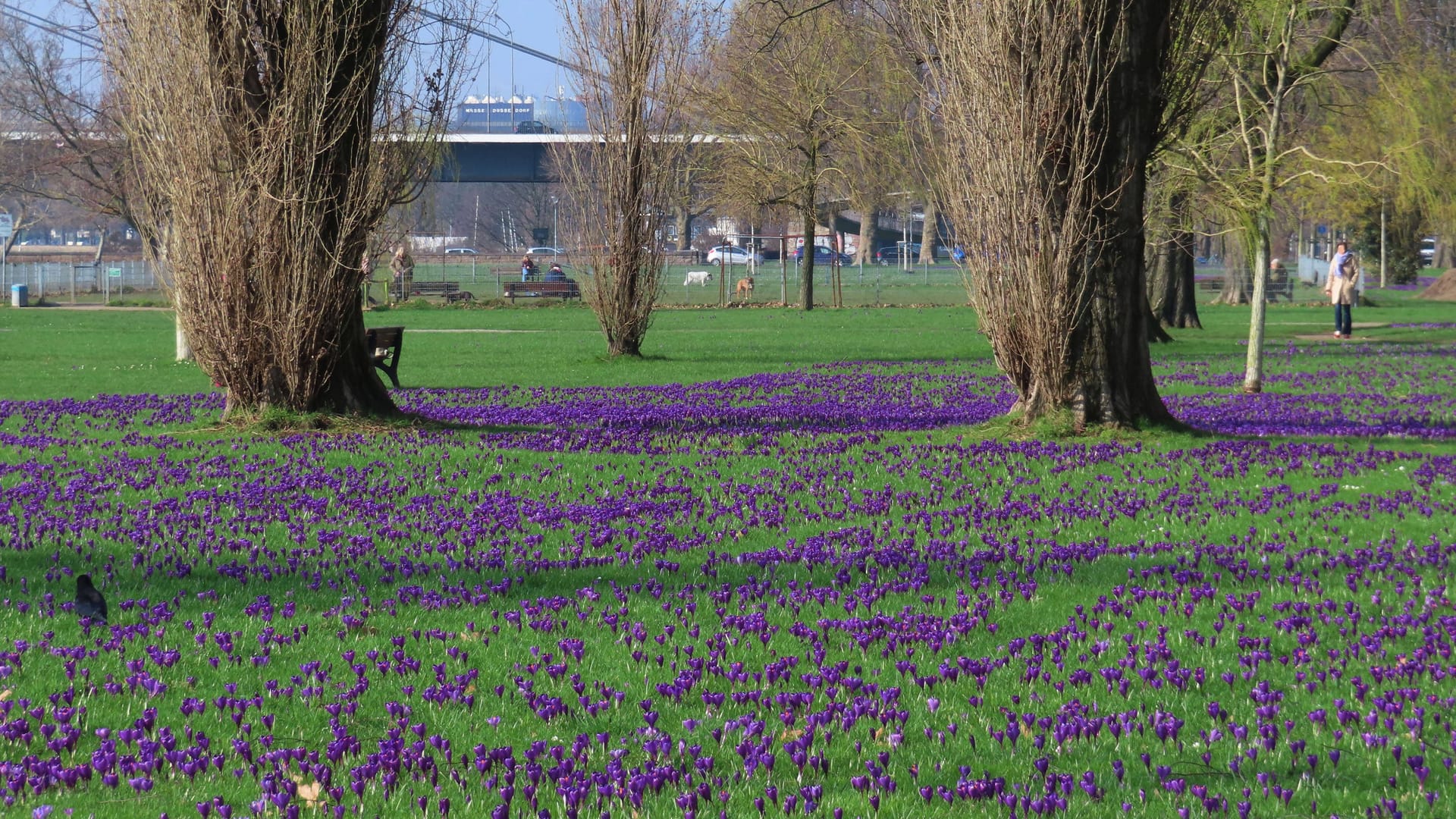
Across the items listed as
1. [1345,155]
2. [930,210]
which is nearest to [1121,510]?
[1345,155]

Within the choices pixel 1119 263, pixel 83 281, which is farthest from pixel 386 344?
pixel 83 281

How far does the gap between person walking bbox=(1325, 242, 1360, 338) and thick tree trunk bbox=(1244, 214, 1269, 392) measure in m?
12.6

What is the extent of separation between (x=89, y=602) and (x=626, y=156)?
19161 mm

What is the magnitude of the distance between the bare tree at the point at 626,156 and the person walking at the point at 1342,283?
48.9 feet

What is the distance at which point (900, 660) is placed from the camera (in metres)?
5.82

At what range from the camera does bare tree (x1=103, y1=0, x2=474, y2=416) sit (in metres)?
13.6

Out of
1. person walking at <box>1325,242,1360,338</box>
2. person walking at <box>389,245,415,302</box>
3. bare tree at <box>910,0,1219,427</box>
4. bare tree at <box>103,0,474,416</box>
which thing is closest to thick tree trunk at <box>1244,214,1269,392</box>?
bare tree at <box>910,0,1219,427</box>

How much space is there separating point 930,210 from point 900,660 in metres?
59.4

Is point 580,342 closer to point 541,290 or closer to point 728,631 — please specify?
point 541,290

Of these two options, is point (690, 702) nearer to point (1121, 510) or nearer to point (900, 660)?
point (900, 660)

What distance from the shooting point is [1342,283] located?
1211 inches

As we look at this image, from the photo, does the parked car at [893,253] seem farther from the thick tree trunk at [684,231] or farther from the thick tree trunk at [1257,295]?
the thick tree trunk at [1257,295]

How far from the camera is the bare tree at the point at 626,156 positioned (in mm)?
24297

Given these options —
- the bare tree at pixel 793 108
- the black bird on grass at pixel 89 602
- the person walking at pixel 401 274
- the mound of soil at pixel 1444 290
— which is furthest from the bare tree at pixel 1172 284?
the person walking at pixel 401 274
